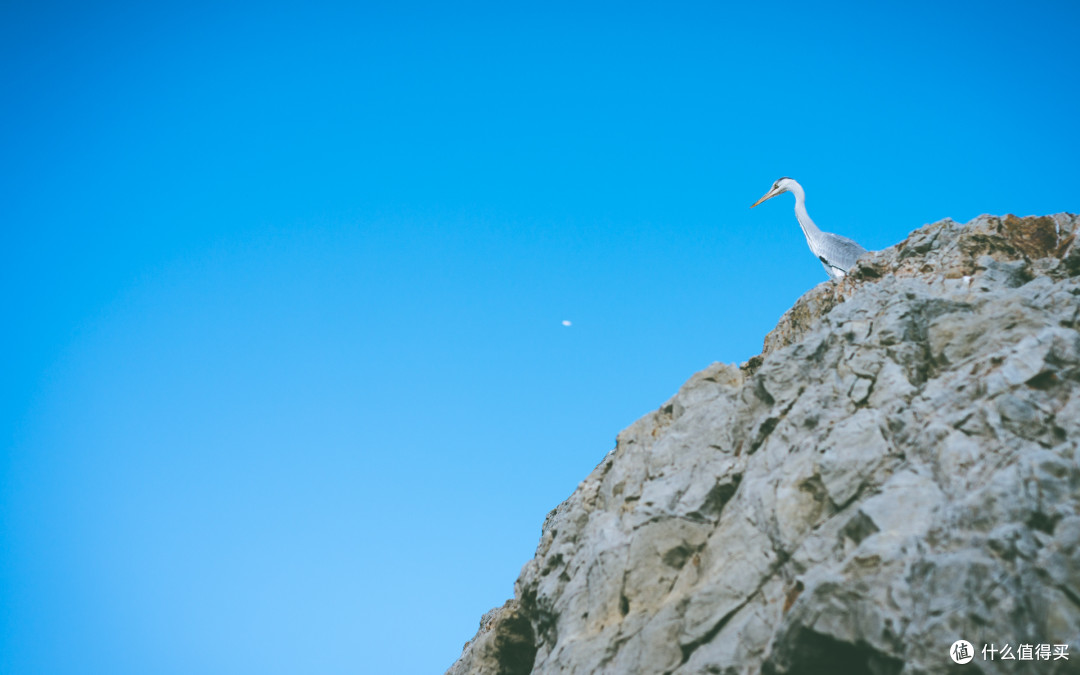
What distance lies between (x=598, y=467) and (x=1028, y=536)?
39.1 feet

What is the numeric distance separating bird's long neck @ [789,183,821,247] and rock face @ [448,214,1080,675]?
7.14m

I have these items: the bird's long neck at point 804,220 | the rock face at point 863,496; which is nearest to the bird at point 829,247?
the bird's long neck at point 804,220

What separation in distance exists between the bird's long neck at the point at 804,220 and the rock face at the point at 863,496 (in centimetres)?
714

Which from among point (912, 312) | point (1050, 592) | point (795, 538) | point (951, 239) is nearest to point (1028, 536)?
point (1050, 592)

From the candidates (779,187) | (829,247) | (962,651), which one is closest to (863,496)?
(962,651)

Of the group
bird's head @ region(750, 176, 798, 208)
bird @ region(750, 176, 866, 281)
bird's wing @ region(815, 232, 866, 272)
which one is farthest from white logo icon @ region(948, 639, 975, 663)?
bird's head @ region(750, 176, 798, 208)

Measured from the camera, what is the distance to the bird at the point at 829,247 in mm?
22859

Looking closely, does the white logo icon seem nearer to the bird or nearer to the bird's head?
the bird
